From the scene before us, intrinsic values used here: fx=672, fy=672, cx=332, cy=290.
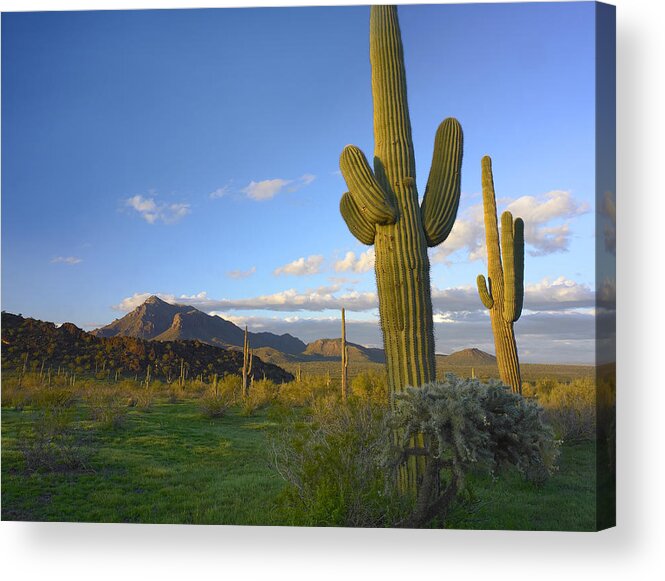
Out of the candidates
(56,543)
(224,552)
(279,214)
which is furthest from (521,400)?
(279,214)

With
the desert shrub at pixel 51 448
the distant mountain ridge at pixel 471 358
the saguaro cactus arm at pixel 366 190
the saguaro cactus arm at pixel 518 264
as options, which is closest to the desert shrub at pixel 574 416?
the saguaro cactus arm at pixel 518 264

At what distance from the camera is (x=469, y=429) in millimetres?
5551

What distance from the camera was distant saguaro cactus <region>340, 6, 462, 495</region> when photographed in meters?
6.51

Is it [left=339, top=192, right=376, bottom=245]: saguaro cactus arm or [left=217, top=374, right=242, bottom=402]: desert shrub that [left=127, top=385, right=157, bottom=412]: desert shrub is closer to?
[left=217, top=374, right=242, bottom=402]: desert shrub

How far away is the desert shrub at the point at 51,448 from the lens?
8648 millimetres

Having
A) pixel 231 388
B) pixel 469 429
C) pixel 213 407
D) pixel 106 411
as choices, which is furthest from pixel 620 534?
pixel 231 388

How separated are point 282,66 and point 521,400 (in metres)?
5.52

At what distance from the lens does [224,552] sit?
6.68 meters

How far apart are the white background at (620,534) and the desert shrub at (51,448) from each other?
2.04 meters

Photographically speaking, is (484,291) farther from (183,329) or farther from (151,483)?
(183,329)

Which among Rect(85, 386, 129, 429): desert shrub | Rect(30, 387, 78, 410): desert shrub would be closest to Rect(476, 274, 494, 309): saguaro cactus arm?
Rect(85, 386, 129, 429): desert shrub

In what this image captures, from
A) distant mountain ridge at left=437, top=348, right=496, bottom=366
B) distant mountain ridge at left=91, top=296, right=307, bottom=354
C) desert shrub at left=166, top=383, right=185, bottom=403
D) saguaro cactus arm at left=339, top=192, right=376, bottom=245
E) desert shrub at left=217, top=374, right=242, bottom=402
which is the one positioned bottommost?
desert shrub at left=166, top=383, right=185, bottom=403

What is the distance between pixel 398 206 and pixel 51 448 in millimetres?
5755

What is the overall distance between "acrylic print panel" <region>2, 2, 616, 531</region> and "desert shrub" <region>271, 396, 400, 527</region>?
0.09 feet
